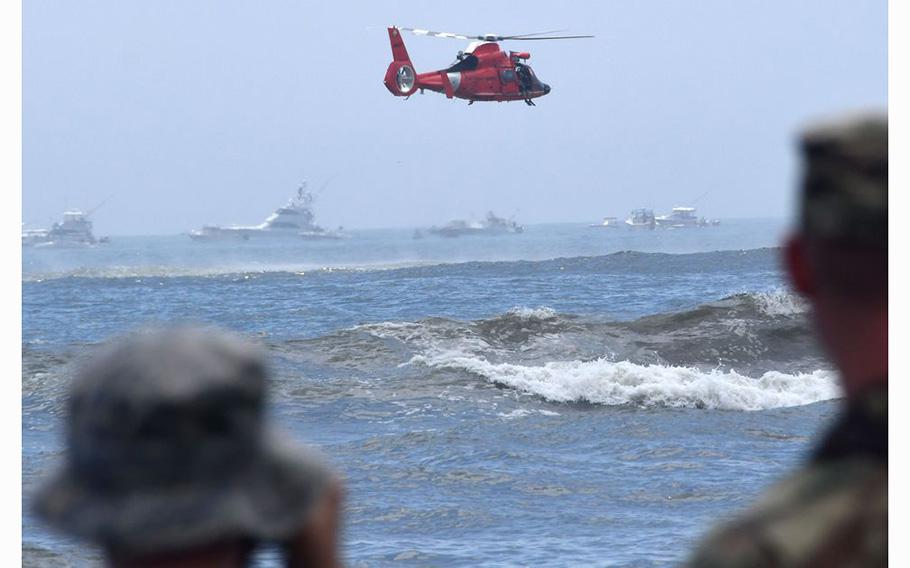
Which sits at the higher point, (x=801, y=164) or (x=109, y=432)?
(x=801, y=164)

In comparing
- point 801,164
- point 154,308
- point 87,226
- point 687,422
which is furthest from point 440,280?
point 87,226

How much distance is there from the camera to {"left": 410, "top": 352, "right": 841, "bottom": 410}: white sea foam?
697 inches

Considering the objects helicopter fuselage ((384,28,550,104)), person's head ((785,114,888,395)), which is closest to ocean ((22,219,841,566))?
person's head ((785,114,888,395))

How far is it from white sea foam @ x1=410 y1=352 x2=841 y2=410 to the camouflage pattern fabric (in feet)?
52.9

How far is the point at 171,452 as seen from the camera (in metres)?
1.29

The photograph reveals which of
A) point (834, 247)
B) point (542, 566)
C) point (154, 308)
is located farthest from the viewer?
point (154, 308)

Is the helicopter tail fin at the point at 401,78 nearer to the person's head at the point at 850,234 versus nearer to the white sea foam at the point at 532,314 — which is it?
the white sea foam at the point at 532,314

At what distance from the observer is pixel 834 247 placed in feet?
4.60

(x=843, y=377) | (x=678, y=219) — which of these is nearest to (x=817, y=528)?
(x=843, y=377)

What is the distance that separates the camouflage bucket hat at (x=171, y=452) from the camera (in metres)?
1.27

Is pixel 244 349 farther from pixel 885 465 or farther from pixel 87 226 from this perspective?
pixel 87 226

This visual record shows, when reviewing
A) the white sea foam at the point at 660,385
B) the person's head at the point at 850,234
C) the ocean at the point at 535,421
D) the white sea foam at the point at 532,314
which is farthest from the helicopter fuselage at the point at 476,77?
the person's head at the point at 850,234

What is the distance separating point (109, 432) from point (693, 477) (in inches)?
468

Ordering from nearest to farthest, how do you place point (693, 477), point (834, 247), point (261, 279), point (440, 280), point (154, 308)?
point (834, 247) → point (693, 477) → point (154, 308) → point (440, 280) → point (261, 279)
